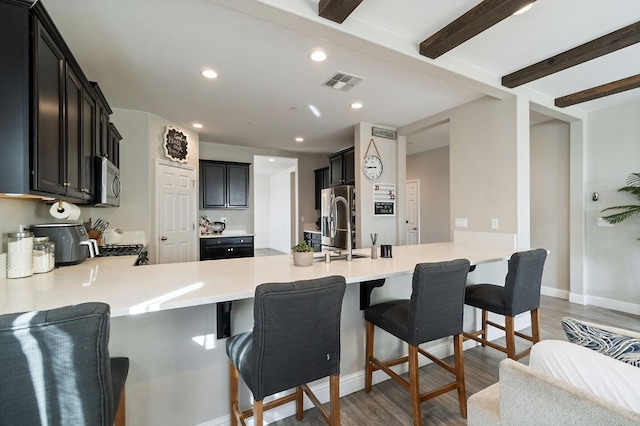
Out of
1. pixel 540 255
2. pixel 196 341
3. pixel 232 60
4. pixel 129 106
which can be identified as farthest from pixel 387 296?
pixel 129 106

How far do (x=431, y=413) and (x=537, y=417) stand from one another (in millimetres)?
1300

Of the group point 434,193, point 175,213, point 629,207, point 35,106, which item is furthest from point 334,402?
point 434,193

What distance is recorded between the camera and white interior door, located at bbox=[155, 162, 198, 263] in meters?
4.06

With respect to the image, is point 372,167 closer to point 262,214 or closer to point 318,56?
point 318,56

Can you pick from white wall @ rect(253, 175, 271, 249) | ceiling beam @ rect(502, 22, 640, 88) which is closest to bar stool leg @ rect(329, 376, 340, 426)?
ceiling beam @ rect(502, 22, 640, 88)

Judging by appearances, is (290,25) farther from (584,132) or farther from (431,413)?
(584,132)

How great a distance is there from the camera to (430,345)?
98.2 inches

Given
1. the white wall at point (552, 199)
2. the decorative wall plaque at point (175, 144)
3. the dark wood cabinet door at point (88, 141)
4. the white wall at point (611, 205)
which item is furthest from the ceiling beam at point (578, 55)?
the decorative wall plaque at point (175, 144)

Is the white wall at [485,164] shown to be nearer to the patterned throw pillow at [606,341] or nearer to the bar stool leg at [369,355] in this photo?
the bar stool leg at [369,355]

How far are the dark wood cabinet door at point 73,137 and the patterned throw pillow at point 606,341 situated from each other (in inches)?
106

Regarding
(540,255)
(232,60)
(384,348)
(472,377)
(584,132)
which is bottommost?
(472,377)

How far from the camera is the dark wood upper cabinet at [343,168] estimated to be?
493 cm

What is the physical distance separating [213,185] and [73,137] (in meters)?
3.51

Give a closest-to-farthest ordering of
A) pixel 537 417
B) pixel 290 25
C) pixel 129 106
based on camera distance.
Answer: pixel 537 417, pixel 290 25, pixel 129 106
